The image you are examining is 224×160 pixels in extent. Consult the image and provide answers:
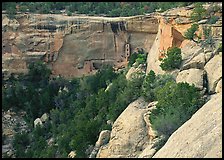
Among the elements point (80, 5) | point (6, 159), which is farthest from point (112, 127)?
point (80, 5)

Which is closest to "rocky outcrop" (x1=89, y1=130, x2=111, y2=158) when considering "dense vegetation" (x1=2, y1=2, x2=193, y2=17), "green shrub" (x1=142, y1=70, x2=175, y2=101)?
"green shrub" (x1=142, y1=70, x2=175, y2=101)

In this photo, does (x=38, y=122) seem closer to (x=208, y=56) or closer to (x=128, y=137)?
(x=128, y=137)

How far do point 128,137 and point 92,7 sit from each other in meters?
29.2

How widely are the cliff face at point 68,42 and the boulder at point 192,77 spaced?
55.1 ft

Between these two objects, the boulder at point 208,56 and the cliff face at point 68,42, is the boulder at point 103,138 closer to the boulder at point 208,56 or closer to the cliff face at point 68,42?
the boulder at point 208,56

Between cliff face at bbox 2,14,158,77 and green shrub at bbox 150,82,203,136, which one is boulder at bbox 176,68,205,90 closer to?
green shrub at bbox 150,82,203,136

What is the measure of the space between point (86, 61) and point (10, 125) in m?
9.31

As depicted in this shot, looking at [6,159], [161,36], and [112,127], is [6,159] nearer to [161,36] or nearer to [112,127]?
[112,127]

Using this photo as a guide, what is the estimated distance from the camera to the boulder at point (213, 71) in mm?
20750

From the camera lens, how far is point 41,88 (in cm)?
3900

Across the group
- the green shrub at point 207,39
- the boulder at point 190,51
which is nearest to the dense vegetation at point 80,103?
the boulder at point 190,51

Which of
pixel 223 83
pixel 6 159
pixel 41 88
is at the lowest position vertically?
pixel 6 159

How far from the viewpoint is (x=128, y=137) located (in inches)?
820

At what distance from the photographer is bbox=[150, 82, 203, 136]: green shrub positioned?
62.6 ft
